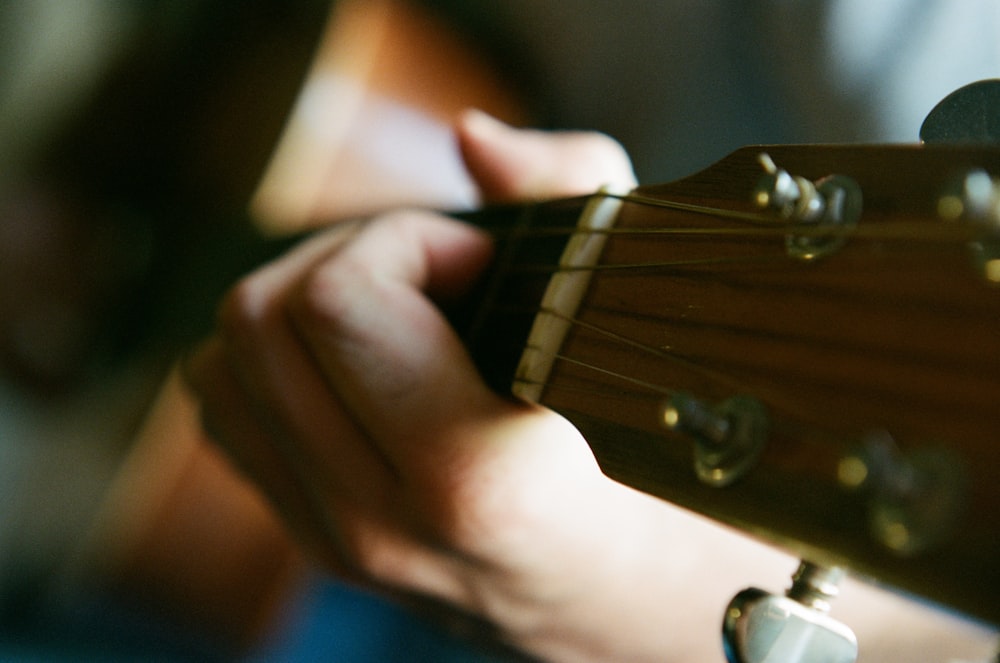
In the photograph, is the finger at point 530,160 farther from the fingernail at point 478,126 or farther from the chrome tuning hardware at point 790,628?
the chrome tuning hardware at point 790,628

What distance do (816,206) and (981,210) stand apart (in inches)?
3.4

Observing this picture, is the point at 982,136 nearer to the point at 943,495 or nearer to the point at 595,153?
the point at 943,495

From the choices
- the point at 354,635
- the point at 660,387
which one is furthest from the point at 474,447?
the point at 354,635

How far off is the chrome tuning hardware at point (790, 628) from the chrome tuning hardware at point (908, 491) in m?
0.08

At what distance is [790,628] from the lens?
1.13 feet

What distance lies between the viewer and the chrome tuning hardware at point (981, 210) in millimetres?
268

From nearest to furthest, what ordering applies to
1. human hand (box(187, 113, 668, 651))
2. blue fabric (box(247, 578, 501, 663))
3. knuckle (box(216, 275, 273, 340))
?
1. human hand (box(187, 113, 668, 651))
2. knuckle (box(216, 275, 273, 340))
3. blue fabric (box(247, 578, 501, 663))

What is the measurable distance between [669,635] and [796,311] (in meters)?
0.38

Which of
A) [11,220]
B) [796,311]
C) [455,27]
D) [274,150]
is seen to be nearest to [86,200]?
[11,220]

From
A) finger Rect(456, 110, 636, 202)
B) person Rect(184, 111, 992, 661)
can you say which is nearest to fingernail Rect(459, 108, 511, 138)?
finger Rect(456, 110, 636, 202)

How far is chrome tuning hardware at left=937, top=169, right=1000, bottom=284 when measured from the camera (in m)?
0.27

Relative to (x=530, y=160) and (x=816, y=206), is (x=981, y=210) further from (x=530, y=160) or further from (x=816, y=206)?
(x=530, y=160)

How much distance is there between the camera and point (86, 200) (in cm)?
119

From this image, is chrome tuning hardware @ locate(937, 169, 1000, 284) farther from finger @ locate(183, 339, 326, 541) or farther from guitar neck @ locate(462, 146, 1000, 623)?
finger @ locate(183, 339, 326, 541)
